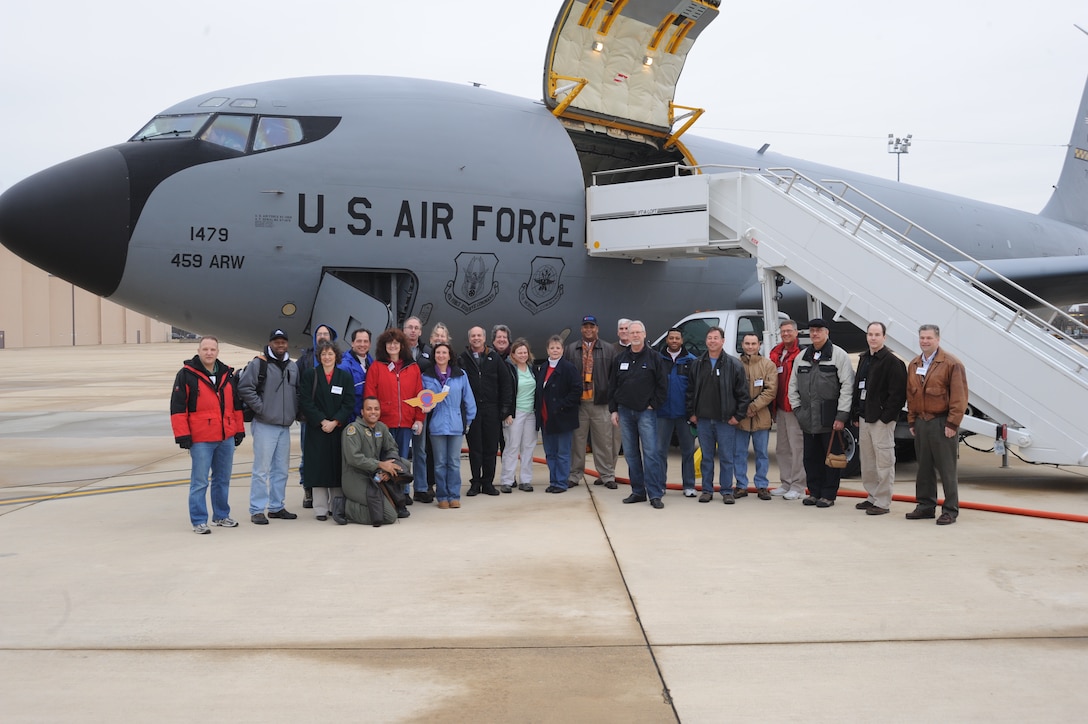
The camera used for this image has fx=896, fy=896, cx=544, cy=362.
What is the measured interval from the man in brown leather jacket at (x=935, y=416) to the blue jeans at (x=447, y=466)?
4.22 metres

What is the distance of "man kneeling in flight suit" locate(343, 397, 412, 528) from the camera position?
7.81m

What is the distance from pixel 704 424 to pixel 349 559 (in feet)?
13.5

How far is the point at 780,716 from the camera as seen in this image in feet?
12.5

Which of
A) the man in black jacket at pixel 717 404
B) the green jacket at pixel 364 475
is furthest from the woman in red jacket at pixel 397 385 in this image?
the man in black jacket at pixel 717 404

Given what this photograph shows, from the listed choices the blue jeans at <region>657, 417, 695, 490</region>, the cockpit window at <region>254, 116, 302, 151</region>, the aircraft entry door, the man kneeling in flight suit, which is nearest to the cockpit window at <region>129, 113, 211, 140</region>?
the cockpit window at <region>254, 116, 302, 151</region>

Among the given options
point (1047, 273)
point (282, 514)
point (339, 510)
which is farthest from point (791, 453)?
point (1047, 273)

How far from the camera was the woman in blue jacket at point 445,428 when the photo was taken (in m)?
8.70

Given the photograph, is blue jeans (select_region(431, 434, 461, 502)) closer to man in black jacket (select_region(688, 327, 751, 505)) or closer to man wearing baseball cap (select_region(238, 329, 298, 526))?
man wearing baseball cap (select_region(238, 329, 298, 526))

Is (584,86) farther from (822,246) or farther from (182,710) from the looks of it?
(182,710)

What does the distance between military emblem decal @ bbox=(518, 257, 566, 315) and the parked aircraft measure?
2 cm

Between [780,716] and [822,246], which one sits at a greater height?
[822,246]

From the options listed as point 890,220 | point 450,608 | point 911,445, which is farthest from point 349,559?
point 890,220

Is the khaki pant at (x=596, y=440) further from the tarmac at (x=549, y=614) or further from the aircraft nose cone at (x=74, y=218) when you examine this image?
the aircraft nose cone at (x=74, y=218)

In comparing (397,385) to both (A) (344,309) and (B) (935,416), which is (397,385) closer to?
(A) (344,309)
